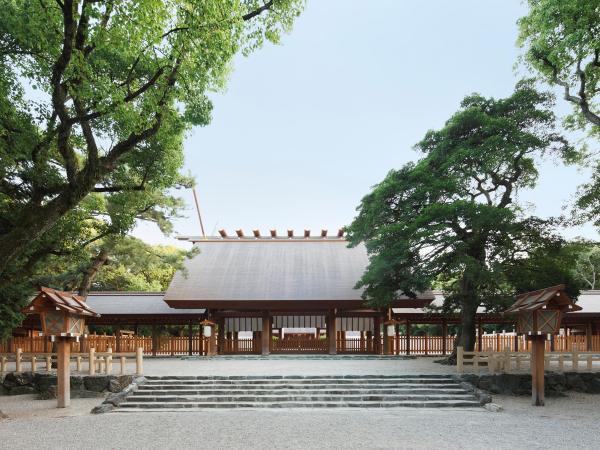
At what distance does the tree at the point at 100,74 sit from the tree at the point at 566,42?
7.77 metres

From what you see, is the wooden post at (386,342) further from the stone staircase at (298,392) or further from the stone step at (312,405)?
the stone step at (312,405)

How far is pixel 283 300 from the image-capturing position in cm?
2189

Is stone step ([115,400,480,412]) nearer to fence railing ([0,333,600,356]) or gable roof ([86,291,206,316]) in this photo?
fence railing ([0,333,600,356])

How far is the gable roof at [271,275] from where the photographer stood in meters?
22.0

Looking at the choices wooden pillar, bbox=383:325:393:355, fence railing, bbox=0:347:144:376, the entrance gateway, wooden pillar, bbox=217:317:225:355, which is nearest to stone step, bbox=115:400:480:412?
fence railing, bbox=0:347:144:376

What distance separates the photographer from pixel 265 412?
11297mm

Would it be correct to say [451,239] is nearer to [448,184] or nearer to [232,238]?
[448,184]

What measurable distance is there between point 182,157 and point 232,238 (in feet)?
44.7

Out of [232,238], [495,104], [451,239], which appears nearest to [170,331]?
[232,238]

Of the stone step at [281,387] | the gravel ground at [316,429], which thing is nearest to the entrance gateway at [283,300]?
the stone step at [281,387]

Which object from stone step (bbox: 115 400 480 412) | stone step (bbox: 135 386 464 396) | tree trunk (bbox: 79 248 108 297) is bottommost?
stone step (bbox: 115 400 480 412)

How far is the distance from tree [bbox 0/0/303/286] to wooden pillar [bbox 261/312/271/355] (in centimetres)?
1054

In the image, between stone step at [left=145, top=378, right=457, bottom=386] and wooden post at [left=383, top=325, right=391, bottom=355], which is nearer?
stone step at [left=145, top=378, right=457, bottom=386]

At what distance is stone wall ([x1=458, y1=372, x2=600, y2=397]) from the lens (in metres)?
14.0
